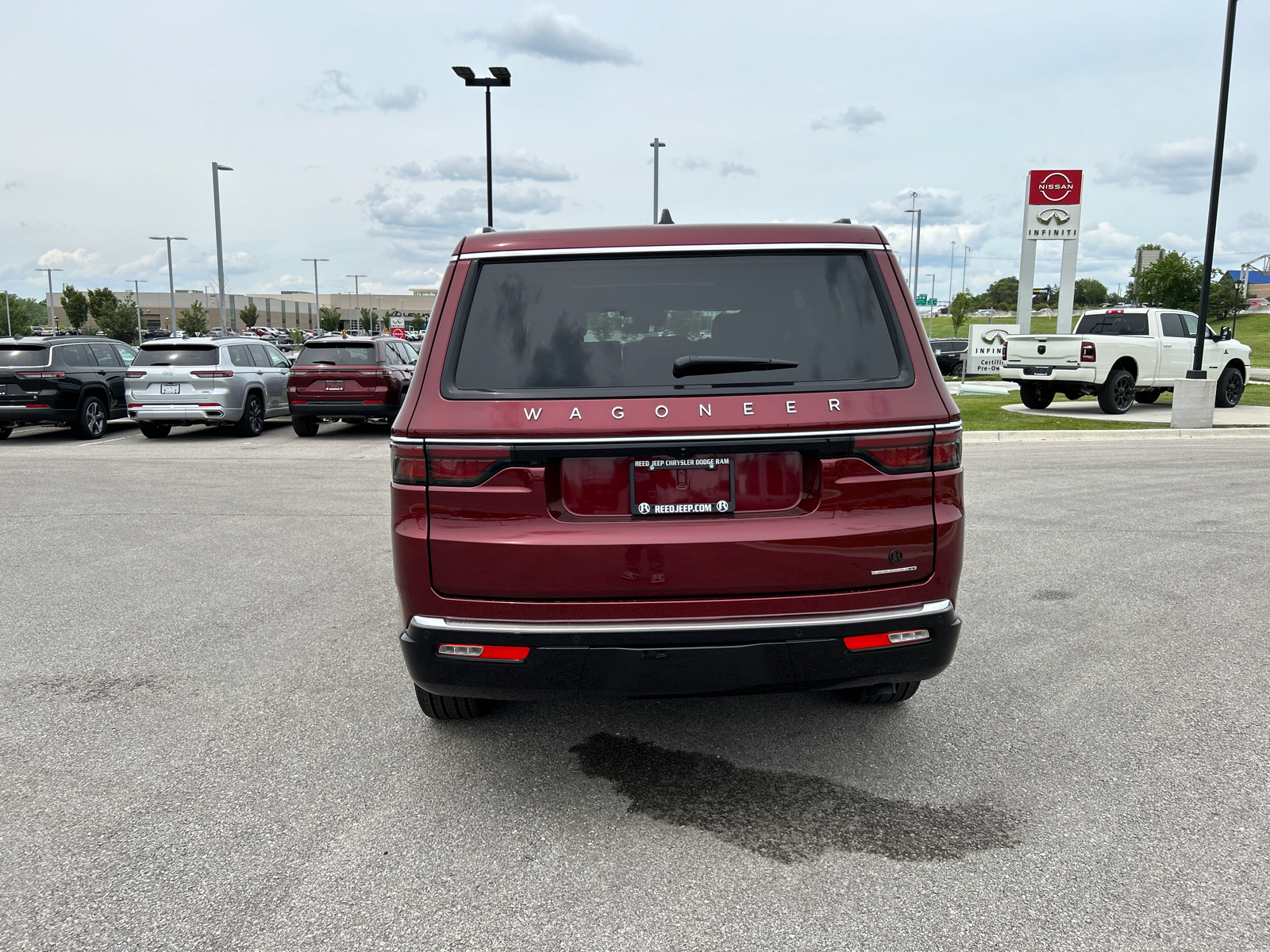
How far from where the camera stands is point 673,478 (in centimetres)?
318

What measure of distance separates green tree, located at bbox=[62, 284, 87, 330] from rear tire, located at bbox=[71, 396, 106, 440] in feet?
296

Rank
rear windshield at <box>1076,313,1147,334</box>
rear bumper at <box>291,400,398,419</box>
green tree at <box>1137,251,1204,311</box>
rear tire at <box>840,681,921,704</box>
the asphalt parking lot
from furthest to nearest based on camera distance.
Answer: green tree at <box>1137,251,1204,311</box>, rear windshield at <box>1076,313,1147,334</box>, rear bumper at <box>291,400,398,419</box>, rear tire at <box>840,681,921,704</box>, the asphalt parking lot

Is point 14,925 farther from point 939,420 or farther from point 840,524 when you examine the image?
point 939,420

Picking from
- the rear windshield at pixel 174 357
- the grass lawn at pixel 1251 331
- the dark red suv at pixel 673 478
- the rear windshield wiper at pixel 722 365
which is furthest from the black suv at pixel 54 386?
the grass lawn at pixel 1251 331

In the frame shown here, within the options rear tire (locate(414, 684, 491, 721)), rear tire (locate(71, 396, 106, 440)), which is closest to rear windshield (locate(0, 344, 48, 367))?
rear tire (locate(71, 396, 106, 440))

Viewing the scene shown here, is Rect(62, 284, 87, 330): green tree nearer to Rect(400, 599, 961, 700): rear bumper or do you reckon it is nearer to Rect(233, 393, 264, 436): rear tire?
Rect(233, 393, 264, 436): rear tire

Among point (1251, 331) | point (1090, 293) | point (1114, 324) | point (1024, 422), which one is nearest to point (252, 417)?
point (1024, 422)

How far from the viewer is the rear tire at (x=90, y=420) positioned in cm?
1625

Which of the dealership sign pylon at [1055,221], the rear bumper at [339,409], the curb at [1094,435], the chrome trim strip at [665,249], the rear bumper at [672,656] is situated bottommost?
the curb at [1094,435]

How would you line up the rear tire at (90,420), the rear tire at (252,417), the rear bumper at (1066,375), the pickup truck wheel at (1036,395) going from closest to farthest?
the rear tire at (90,420)
the rear tire at (252,417)
the rear bumper at (1066,375)
the pickup truck wheel at (1036,395)

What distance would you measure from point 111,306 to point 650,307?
339 feet

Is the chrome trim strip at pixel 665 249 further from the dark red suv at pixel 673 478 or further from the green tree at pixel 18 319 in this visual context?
the green tree at pixel 18 319

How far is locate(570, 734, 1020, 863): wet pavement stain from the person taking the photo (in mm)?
3160

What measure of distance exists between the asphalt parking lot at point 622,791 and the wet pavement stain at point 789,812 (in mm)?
12
